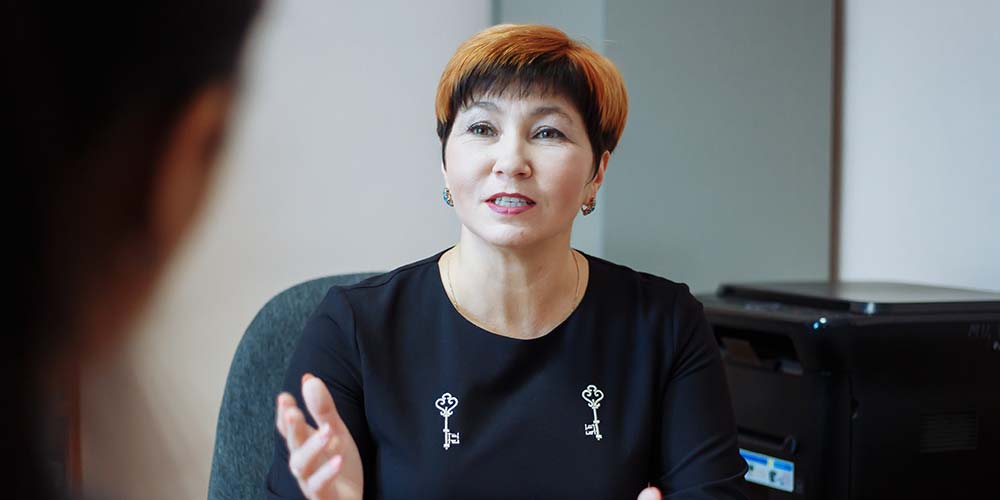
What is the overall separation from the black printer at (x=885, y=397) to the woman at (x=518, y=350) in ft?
1.09

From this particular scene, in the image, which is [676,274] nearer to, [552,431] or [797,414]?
[797,414]

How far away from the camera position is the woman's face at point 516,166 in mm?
1113

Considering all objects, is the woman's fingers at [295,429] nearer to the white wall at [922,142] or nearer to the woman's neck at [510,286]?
the woman's neck at [510,286]

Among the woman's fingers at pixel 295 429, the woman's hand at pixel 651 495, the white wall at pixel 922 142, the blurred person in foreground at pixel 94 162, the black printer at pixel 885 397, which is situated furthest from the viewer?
the white wall at pixel 922 142

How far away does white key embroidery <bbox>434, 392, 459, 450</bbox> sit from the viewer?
1.11m

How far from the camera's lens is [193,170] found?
0.22 meters

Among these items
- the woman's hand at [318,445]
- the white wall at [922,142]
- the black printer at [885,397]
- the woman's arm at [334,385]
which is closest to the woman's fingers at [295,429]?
the woman's hand at [318,445]

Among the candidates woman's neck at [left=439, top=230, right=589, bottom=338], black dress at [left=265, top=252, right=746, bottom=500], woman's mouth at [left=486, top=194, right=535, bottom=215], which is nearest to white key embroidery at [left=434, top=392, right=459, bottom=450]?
black dress at [left=265, top=252, right=746, bottom=500]

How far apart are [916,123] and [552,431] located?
124cm

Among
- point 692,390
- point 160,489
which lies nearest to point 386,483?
point 692,390

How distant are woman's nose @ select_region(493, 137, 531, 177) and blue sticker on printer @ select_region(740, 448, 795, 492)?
0.69 m

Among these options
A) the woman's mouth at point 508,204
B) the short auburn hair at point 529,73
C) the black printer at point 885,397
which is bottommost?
the black printer at point 885,397

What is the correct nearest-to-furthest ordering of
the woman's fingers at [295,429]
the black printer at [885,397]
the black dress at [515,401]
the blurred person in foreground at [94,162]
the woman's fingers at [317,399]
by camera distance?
the blurred person in foreground at [94,162] < the woman's fingers at [295,429] < the woman's fingers at [317,399] < the black dress at [515,401] < the black printer at [885,397]

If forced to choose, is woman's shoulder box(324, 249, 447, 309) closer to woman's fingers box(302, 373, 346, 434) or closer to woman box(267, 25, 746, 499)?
woman box(267, 25, 746, 499)
